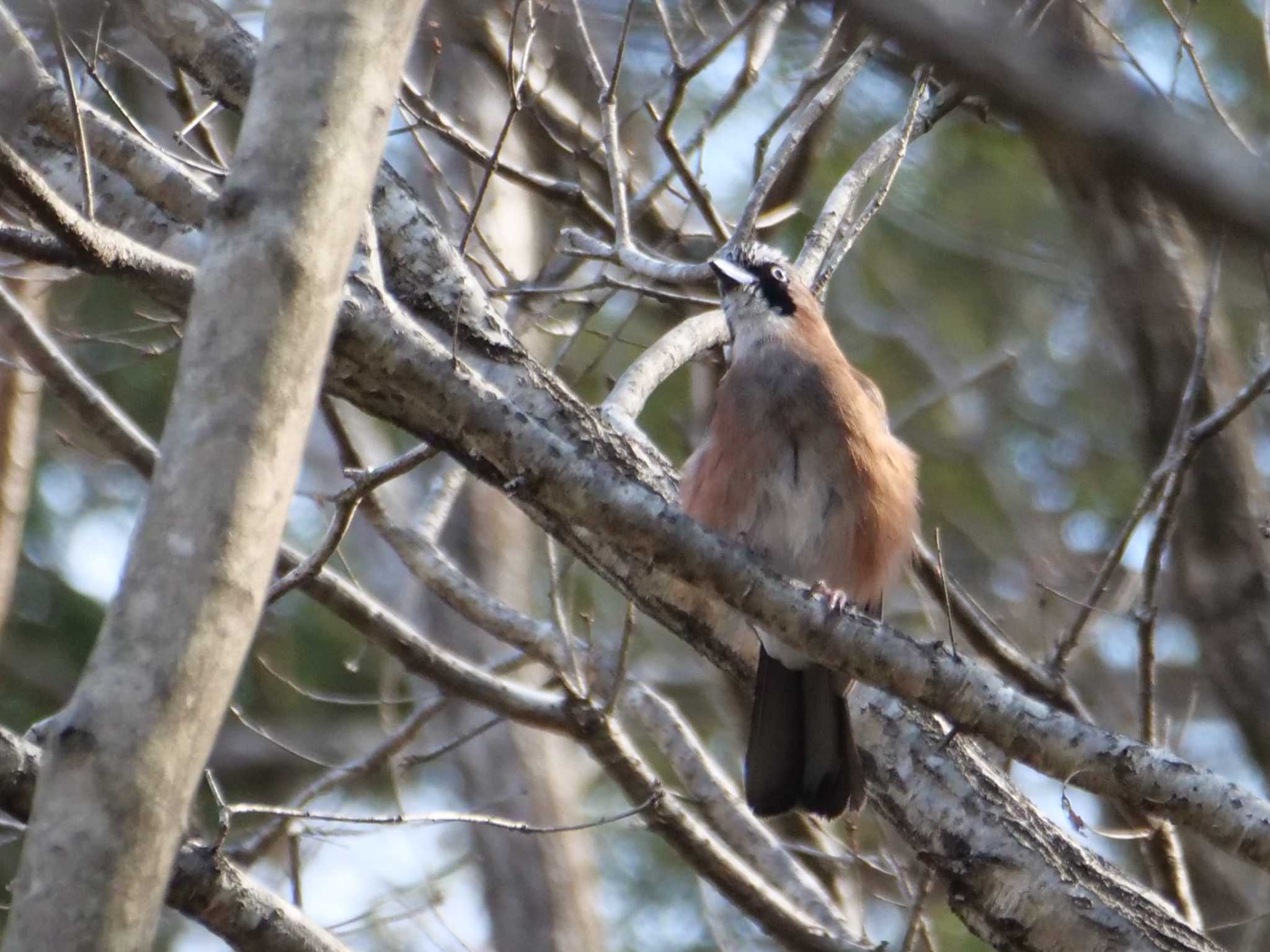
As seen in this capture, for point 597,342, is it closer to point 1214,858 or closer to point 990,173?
point 990,173

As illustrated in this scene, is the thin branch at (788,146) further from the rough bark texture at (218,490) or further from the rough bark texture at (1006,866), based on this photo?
the rough bark texture at (218,490)

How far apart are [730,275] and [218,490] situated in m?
3.04

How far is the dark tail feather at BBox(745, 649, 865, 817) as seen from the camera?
425 cm

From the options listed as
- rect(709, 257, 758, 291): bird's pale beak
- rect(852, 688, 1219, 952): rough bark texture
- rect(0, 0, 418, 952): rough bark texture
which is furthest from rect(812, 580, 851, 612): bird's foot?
rect(0, 0, 418, 952): rough bark texture

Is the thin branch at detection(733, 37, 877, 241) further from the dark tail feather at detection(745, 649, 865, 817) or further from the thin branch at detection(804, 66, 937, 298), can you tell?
the dark tail feather at detection(745, 649, 865, 817)

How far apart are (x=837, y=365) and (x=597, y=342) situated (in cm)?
297

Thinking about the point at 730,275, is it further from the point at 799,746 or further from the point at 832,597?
the point at 832,597

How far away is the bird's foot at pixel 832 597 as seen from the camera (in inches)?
123

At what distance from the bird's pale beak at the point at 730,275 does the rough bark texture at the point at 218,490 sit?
2393 mm

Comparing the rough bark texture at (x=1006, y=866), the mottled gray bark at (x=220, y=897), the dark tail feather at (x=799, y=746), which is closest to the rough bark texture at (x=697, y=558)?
the rough bark texture at (x=1006, y=866)

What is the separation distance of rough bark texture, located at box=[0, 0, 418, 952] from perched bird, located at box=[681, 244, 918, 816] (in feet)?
7.85

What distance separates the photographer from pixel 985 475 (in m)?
7.82

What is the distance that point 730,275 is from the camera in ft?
15.5

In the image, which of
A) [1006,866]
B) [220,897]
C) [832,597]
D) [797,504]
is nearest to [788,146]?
[797,504]
